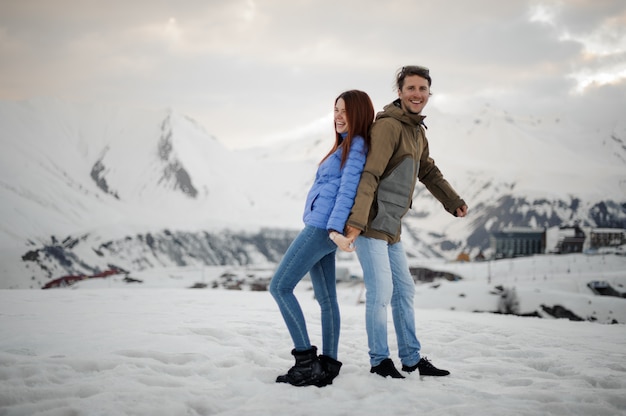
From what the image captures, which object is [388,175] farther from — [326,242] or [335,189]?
[326,242]

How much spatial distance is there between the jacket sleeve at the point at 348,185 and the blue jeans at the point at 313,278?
0.73ft

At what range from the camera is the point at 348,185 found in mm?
4012

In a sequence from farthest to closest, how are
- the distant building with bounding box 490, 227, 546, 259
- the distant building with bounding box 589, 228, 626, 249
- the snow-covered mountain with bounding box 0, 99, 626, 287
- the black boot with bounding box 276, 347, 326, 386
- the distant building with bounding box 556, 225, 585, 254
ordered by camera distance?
the snow-covered mountain with bounding box 0, 99, 626, 287 → the distant building with bounding box 490, 227, 546, 259 → the distant building with bounding box 589, 228, 626, 249 → the distant building with bounding box 556, 225, 585, 254 → the black boot with bounding box 276, 347, 326, 386

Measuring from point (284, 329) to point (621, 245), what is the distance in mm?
109532

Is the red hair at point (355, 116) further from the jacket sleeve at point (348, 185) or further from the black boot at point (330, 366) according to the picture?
the black boot at point (330, 366)

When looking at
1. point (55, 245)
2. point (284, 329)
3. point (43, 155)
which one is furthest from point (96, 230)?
point (284, 329)

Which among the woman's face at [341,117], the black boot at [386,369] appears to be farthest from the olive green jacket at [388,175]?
the black boot at [386,369]

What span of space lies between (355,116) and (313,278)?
146cm

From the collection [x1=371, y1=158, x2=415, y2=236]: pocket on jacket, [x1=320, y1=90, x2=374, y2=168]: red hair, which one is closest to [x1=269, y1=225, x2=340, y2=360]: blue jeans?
[x1=371, y1=158, x2=415, y2=236]: pocket on jacket

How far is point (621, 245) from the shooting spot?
97062 mm

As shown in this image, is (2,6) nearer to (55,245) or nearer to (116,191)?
(55,245)

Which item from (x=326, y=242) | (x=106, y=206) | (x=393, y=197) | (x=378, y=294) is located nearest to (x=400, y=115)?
(x=393, y=197)

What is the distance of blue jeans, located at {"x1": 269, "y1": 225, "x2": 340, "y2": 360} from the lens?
4023mm

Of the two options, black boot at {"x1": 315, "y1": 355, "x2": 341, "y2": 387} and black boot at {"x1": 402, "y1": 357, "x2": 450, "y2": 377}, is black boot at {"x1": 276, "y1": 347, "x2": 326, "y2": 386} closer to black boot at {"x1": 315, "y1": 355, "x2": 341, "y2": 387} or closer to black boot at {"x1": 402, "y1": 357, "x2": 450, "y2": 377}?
black boot at {"x1": 315, "y1": 355, "x2": 341, "y2": 387}
